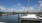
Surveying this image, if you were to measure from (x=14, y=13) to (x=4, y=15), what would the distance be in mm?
427

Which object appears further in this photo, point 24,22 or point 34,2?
point 24,22

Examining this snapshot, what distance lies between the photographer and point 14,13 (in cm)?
232

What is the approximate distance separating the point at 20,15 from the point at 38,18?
758mm

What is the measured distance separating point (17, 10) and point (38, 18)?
3.06 ft

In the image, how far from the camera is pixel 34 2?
7.75 ft

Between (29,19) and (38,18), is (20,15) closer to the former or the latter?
(29,19)

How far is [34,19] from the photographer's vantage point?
7.94 ft

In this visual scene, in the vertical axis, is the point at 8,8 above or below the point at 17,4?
below

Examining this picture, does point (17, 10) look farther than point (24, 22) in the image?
No

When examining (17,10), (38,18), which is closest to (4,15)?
(17,10)

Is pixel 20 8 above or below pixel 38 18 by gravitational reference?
above

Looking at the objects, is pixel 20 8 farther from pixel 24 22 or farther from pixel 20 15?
pixel 24 22

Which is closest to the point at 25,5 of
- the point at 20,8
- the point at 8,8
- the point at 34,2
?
the point at 20,8

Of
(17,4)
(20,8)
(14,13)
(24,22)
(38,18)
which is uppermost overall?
(17,4)
